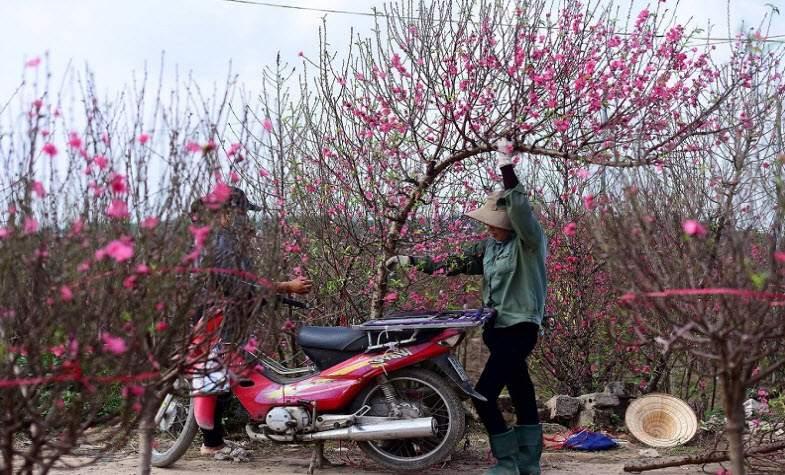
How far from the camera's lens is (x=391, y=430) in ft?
19.9

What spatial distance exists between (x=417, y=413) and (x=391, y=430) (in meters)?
0.25

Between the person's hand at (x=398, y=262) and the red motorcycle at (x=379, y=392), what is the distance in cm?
40

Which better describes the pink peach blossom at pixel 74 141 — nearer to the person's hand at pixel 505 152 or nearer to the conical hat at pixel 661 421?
the person's hand at pixel 505 152

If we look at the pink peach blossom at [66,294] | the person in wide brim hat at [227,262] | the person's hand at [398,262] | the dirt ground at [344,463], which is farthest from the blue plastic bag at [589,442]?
the pink peach blossom at [66,294]

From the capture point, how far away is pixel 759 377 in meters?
3.80

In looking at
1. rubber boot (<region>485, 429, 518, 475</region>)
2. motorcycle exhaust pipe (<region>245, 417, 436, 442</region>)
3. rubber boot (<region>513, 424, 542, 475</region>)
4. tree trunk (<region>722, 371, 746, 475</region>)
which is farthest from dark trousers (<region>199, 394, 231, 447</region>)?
tree trunk (<region>722, 371, 746, 475</region>)

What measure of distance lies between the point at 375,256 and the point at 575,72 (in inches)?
93.1

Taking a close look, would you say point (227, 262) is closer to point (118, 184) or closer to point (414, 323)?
point (118, 184)

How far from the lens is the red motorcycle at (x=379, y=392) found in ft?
20.1

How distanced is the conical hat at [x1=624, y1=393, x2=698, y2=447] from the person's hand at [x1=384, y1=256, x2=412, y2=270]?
241 cm

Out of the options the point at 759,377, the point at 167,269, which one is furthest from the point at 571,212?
the point at 167,269

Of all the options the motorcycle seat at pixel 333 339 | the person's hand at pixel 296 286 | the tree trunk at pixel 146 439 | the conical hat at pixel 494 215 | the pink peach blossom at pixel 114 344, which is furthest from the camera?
the motorcycle seat at pixel 333 339

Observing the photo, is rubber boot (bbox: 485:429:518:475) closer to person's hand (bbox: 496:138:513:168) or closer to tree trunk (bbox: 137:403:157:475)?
person's hand (bbox: 496:138:513:168)

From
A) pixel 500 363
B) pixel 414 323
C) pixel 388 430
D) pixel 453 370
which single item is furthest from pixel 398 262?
pixel 388 430
